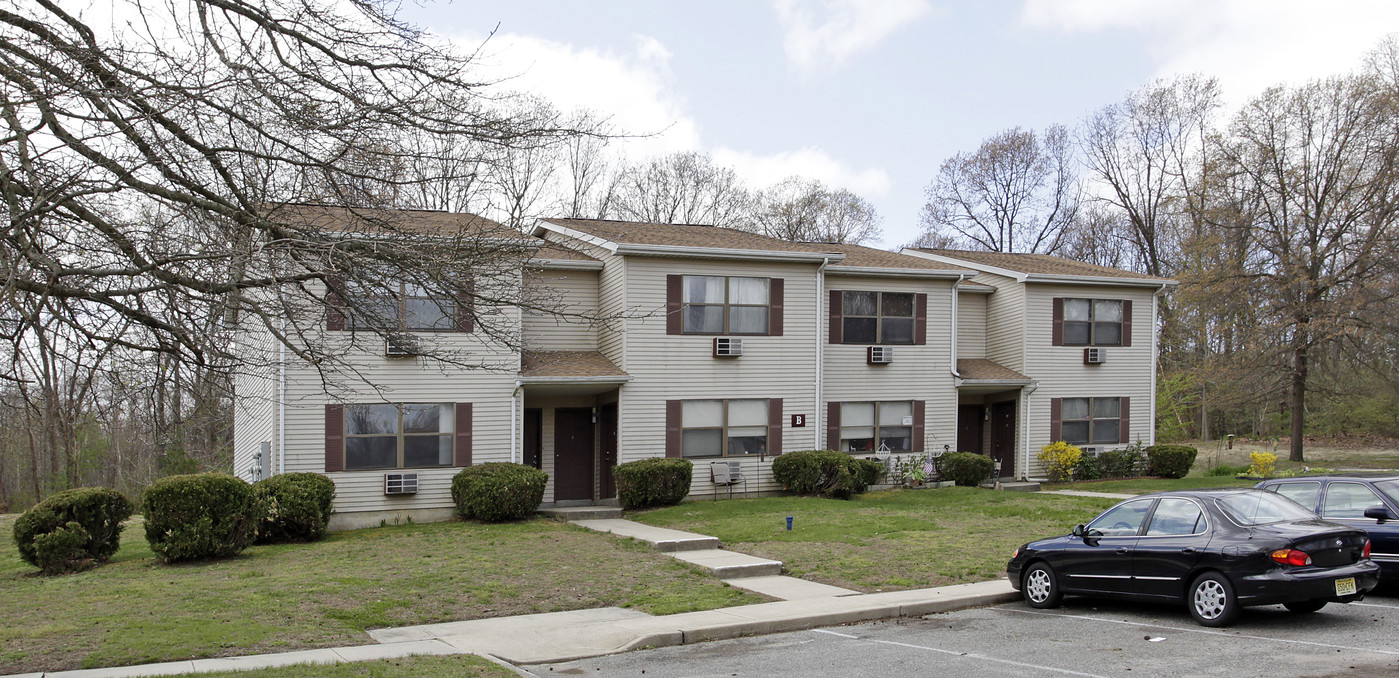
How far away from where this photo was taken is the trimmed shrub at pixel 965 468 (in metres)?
24.6

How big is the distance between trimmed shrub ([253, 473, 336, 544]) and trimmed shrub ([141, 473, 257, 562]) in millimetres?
A: 1526

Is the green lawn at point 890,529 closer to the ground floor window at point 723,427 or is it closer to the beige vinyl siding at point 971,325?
the ground floor window at point 723,427

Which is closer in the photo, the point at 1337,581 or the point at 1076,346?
the point at 1337,581

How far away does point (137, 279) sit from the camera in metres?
9.00

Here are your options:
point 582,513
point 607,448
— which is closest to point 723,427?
point 607,448

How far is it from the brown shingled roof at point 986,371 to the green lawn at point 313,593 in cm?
1273

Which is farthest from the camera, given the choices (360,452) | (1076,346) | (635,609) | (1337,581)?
(1076,346)

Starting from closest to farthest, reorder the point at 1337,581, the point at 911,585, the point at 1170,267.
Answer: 1. the point at 1337,581
2. the point at 911,585
3. the point at 1170,267

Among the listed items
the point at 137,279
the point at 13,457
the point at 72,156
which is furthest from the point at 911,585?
the point at 13,457

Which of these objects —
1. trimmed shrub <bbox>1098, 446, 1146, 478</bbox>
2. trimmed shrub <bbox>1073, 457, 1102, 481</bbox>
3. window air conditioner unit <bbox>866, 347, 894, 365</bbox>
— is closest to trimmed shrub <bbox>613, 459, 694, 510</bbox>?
window air conditioner unit <bbox>866, 347, 894, 365</bbox>

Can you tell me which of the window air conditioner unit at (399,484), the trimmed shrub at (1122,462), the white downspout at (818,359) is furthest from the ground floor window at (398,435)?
the trimmed shrub at (1122,462)

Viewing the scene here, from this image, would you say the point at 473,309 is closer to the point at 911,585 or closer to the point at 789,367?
the point at 911,585

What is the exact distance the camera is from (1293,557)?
9.30 metres

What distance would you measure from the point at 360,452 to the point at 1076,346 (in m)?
18.6
